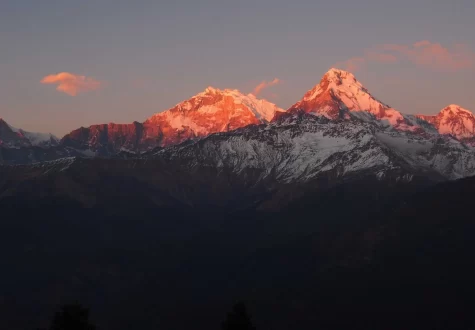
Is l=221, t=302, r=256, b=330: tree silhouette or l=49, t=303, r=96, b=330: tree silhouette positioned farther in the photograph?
l=221, t=302, r=256, b=330: tree silhouette

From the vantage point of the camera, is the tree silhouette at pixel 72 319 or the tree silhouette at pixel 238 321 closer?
the tree silhouette at pixel 72 319

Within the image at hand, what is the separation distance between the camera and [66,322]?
88.2m

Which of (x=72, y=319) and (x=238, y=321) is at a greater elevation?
(x=72, y=319)

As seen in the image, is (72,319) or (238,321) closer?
(72,319)

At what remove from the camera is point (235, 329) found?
91.2 metres

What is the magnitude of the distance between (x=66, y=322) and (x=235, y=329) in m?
17.4
